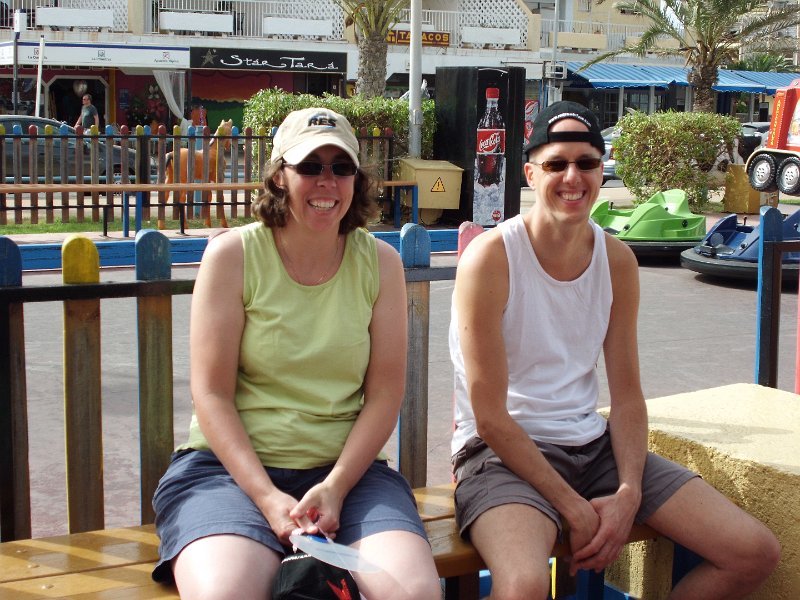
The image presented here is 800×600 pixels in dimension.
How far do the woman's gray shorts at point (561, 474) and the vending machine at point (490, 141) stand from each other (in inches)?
469

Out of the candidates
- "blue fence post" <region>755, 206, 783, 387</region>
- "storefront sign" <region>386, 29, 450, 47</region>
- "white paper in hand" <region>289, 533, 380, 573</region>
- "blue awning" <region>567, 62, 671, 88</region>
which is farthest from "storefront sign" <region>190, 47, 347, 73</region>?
"white paper in hand" <region>289, 533, 380, 573</region>

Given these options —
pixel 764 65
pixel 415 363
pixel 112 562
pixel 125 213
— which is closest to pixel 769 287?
pixel 415 363

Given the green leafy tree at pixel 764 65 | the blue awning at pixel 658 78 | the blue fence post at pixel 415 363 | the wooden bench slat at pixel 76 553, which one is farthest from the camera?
the green leafy tree at pixel 764 65

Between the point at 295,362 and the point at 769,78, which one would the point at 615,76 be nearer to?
the point at 769,78

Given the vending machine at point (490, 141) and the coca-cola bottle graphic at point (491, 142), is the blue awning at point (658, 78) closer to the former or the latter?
the vending machine at point (490, 141)

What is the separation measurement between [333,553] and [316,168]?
39.6 inches

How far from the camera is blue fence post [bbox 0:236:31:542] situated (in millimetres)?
2928

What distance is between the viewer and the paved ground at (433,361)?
494 cm

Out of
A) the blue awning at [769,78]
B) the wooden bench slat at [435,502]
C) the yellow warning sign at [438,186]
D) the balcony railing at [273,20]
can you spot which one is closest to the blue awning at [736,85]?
the blue awning at [769,78]

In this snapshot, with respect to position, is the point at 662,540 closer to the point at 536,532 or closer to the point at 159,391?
the point at 536,532

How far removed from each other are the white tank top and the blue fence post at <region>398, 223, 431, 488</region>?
400 mm

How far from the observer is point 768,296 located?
460 cm

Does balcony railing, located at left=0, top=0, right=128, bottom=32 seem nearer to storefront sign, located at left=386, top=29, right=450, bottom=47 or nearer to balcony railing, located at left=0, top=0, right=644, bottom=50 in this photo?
balcony railing, located at left=0, top=0, right=644, bottom=50

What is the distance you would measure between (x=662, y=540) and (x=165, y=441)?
5.26ft
